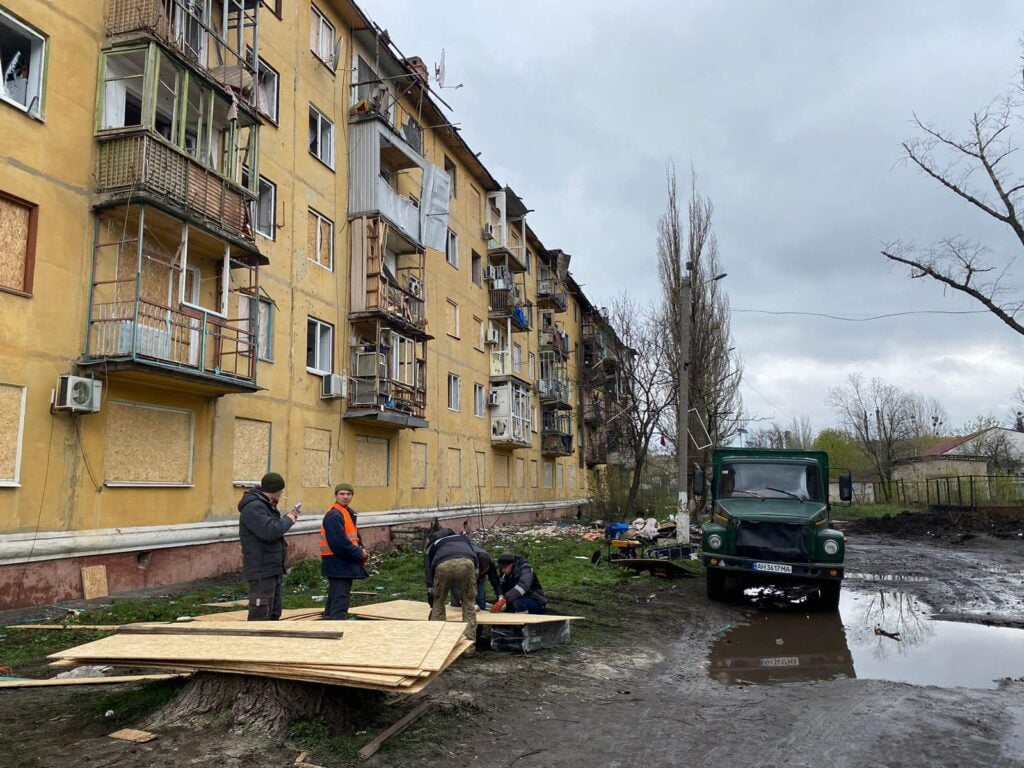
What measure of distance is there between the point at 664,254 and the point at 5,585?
27.0 meters

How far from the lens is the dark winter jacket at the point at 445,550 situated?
309 inches

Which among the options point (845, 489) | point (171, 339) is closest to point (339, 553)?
point (171, 339)

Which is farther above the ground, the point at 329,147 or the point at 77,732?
the point at 329,147

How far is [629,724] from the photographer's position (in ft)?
19.6

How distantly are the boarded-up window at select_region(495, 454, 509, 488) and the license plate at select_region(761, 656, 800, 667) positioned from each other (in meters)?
23.0

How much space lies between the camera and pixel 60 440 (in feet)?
37.7

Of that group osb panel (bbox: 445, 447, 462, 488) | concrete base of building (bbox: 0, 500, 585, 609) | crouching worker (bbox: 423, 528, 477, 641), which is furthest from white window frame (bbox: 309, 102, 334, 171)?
crouching worker (bbox: 423, 528, 477, 641)

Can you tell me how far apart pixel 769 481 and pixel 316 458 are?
10.9 meters

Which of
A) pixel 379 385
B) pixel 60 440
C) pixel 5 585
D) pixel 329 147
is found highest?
pixel 329 147

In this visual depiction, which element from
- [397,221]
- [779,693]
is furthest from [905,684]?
[397,221]

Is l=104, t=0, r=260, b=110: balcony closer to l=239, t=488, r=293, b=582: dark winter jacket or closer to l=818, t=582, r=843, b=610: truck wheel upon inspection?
l=239, t=488, r=293, b=582: dark winter jacket

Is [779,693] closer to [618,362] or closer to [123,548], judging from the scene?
[123,548]

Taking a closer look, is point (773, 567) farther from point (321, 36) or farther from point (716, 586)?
point (321, 36)

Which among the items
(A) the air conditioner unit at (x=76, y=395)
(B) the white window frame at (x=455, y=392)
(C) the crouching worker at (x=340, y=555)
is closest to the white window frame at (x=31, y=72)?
(A) the air conditioner unit at (x=76, y=395)
